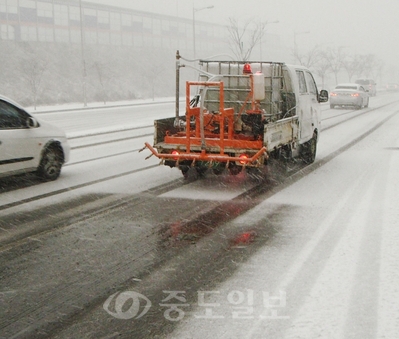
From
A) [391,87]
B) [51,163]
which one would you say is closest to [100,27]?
[391,87]

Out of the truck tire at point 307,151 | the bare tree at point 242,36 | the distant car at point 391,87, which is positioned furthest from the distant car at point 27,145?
the distant car at point 391,87

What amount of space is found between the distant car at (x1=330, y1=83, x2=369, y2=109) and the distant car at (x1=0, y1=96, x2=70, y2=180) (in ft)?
86.3

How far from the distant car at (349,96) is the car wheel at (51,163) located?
2645 centimetres

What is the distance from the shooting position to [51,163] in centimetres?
1061

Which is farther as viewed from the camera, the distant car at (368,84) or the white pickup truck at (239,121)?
the distant car at (368,84)

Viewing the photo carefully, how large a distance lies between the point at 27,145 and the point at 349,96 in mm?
27512

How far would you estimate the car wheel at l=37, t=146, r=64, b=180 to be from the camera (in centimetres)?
1042

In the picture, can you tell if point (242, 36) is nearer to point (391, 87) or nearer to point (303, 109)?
point (391, 87)

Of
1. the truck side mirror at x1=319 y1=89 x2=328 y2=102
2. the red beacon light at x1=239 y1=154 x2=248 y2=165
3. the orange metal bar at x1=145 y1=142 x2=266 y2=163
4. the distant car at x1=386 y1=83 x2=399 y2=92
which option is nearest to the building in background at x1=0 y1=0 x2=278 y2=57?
the distant car at x1=386 y1=83 x2=399 y2=92

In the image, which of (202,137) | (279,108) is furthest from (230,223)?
(279,108)

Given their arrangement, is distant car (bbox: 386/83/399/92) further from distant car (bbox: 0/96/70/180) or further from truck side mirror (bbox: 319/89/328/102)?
distant car (bbox: 0/96/70/180)

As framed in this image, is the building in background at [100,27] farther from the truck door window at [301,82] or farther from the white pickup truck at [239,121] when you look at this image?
the white pickup truck at [239,121]

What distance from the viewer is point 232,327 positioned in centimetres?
426

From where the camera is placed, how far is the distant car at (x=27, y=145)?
958 centimetres
